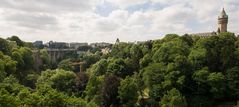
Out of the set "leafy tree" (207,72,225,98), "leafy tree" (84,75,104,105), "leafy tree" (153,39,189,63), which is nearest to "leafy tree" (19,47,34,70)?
"leafy tree" (84,75,104,105)

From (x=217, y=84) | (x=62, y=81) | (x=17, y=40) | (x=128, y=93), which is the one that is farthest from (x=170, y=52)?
(x=17, y=40)

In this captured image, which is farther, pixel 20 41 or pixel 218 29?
pixel 20 41

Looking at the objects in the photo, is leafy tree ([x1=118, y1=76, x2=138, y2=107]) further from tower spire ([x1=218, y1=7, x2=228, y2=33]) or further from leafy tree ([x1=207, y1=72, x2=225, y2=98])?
tower spire ([x1=218, y1=7, x2=228, y2=33])

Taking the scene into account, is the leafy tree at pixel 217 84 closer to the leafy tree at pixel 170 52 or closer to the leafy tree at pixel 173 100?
the leafy tree at pixel 173 100

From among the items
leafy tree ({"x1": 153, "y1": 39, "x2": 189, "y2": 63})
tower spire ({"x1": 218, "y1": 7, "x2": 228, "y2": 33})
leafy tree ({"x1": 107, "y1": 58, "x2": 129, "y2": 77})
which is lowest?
leafy tree ({"x1": 107, "y1": 58, "x2": 129, "y2": 77})

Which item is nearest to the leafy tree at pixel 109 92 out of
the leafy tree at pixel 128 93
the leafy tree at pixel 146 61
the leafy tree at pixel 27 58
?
the leafy tree at pixel 128 93

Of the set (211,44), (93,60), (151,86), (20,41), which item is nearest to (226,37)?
(211,44)

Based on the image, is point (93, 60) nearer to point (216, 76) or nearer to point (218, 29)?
point (218, 29)

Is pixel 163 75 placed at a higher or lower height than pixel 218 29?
lower

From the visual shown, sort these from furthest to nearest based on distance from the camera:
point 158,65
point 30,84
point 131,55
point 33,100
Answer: point 131,55, point 30,84, point 158,65, point 33,100

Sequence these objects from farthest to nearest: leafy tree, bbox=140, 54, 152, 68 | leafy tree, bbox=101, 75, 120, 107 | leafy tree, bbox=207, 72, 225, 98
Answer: leafy tree, bbox=140, 54, 152, 68
leafy tree, bbox=207, 72, 225, 98
leafy tree, bbox=101, 75, 120, 107

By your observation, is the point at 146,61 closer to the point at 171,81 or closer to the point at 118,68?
the point at 118,68
